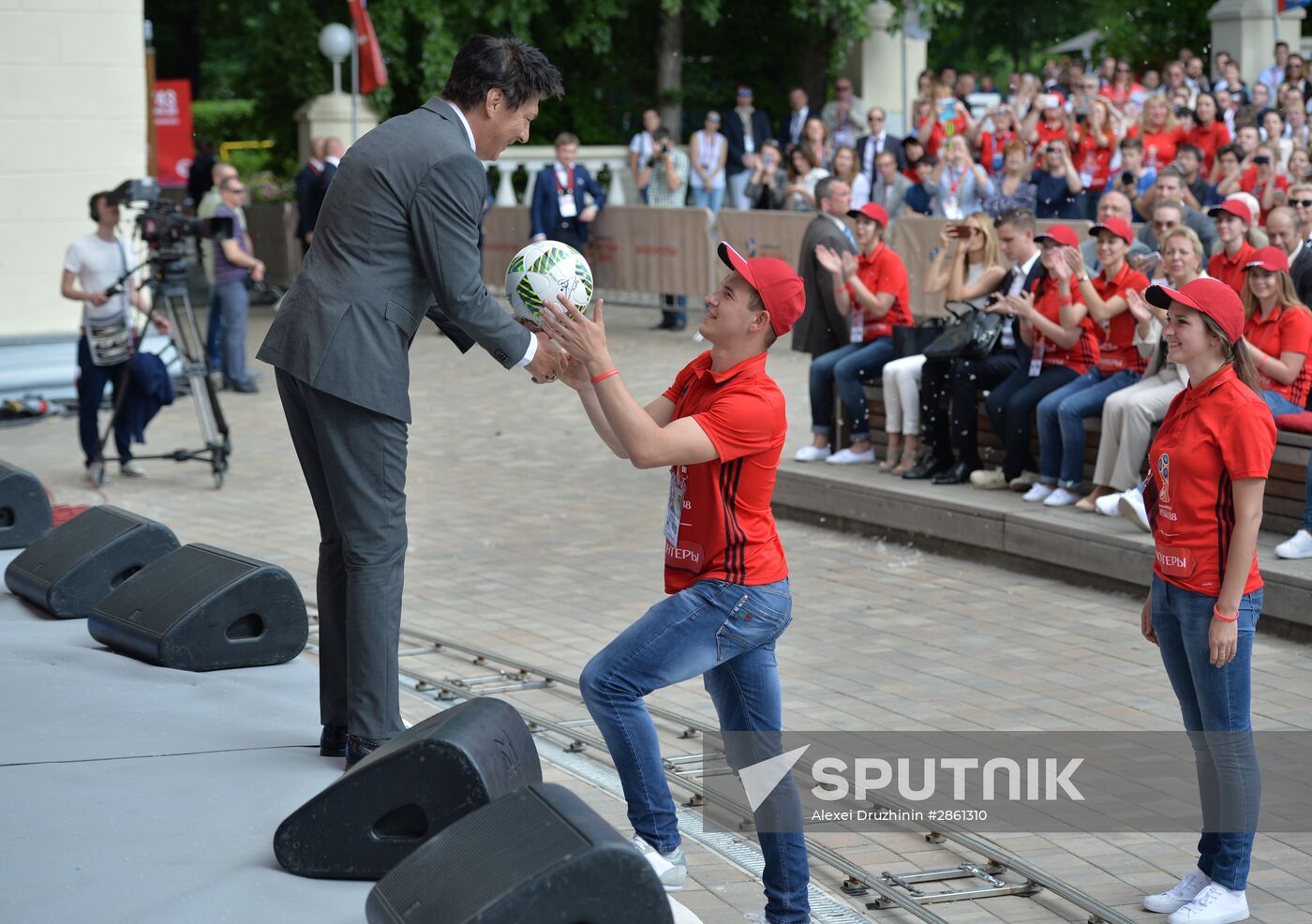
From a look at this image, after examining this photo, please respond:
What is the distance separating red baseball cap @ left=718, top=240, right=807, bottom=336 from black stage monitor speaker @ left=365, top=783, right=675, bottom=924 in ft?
4.74

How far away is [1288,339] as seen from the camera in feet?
28.2

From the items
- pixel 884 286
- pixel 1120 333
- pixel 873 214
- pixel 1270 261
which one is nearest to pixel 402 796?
pixel 1270 261

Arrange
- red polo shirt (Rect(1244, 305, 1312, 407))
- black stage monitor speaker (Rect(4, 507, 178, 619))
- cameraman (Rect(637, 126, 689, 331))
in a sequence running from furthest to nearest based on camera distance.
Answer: cameraman (Rect(637, 126, 689, 331)) → red polo shirt (Rect(1244, 305, 1312, 407)) → black stage monitor speaker (Rect(4, 507, 178, 619))

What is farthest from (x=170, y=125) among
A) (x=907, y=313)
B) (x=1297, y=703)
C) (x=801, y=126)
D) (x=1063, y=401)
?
(x=1297, y=703)

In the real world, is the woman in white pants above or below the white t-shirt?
below

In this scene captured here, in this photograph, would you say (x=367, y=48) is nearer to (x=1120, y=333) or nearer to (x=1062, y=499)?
(x=1120, y=333)

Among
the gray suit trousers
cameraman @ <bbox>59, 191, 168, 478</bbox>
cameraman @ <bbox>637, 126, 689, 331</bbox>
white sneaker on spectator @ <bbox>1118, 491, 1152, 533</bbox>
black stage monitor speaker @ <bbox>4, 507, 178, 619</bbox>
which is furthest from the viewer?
cameraman @ <bbox>637, 126, 689, 331</bbox>

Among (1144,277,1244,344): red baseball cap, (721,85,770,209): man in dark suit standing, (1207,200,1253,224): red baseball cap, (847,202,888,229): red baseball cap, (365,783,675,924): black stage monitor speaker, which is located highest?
(721,85,770,209): man in dark suit standing

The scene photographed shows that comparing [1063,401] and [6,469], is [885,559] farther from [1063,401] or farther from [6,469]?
[6,469]

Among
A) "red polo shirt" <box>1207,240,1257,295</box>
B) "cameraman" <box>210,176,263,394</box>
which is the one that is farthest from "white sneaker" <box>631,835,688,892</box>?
"cameraman" <box>210,176,263,394</box>

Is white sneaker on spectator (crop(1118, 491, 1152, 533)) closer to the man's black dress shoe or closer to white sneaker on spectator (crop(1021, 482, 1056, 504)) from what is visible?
white sneaker on spectator (crop(1021, 482, 1056, 504))

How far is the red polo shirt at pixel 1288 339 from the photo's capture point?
28.1 feet

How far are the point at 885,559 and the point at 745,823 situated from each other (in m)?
4.40

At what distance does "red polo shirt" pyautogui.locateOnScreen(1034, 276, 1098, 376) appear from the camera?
32.4 feet
